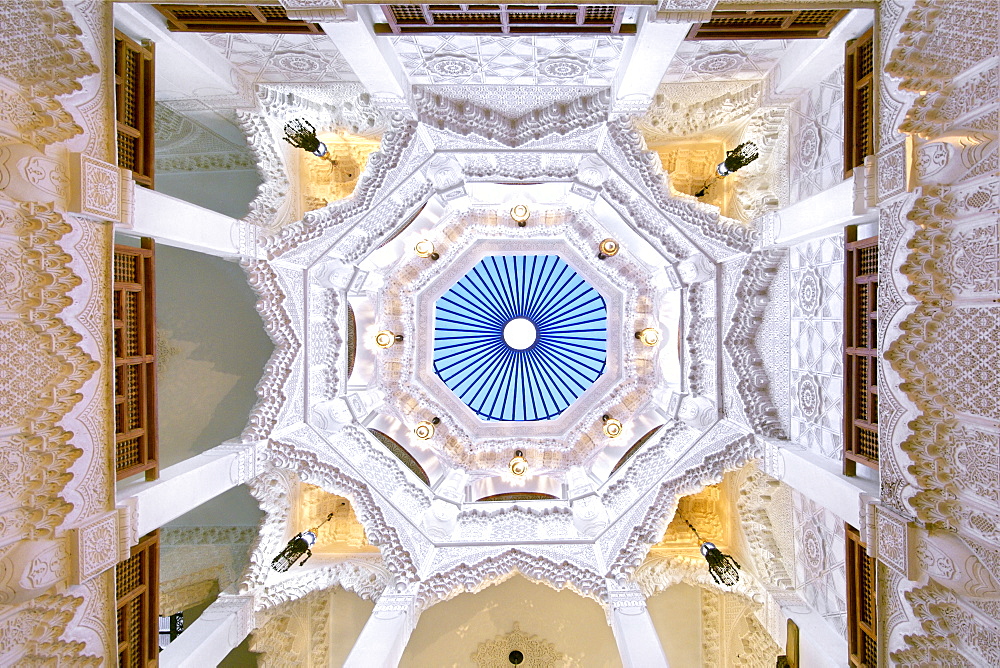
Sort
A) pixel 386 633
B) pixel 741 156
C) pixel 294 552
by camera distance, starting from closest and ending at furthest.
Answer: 1. pixel 386 633
2. pixel 741 156
3. pixel 294 552

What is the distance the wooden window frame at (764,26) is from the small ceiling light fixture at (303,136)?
4.80 metres

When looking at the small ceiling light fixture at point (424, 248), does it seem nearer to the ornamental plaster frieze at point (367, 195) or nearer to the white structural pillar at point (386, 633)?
the ornamental plaster frieze at point (367, 195)

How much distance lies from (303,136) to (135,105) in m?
1.91

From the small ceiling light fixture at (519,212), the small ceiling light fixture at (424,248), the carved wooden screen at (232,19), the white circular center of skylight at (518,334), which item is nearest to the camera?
the carved wooden screen at (232,19)

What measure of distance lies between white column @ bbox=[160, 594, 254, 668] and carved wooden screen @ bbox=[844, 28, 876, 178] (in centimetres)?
843

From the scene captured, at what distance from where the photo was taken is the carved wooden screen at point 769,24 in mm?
5051

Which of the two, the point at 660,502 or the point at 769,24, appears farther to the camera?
the point at 660,502

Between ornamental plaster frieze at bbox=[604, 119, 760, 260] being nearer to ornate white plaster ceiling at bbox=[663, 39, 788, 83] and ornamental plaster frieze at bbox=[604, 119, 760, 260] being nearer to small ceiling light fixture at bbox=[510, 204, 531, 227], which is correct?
ornate white plaster ceiling at bbox=[663, 39, 788, 83]

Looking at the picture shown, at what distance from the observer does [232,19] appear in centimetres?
536

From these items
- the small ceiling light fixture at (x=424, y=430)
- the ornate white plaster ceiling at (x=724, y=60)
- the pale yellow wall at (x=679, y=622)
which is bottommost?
the pale yellow wall at (x=679, y=622)

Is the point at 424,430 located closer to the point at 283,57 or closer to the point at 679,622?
the point at 679,622

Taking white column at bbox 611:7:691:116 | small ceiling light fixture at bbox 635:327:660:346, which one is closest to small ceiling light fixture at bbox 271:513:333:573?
small ceiling light fixture at bbox 635:327:660:346

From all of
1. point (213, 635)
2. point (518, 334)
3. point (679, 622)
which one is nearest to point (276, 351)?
point (213, 635)

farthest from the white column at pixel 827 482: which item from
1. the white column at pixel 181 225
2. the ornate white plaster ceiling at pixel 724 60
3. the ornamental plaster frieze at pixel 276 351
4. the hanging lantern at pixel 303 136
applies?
the hanging lantern at pixel 303 136
